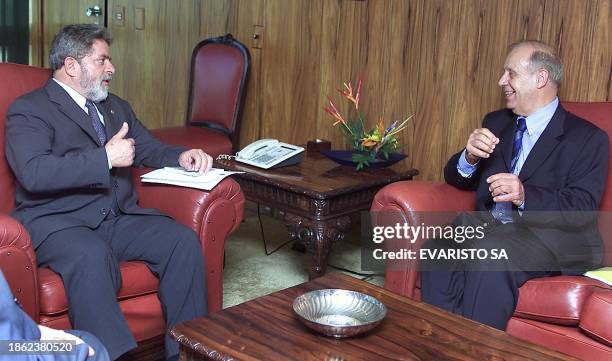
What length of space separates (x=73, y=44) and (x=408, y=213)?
4.12 ft

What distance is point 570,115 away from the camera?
2.46m

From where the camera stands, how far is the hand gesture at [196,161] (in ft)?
8.20

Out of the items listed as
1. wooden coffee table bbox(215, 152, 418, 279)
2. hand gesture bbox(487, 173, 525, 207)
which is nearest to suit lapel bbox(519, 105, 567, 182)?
hand gesture bbox(487, 173, 525, 207)

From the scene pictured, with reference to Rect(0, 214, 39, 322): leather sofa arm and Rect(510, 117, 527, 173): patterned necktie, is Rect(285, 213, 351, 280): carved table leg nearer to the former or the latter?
Rect(510, 117, 527, 173): patterned necktie

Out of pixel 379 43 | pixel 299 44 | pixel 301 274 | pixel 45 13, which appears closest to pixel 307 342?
pixel 301 274

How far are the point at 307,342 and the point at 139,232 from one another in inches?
35.3

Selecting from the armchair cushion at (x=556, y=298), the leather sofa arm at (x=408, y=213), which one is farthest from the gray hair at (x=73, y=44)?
the armchair cushion at (x=556, y=298)

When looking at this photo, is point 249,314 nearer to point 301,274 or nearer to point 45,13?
point 301,274

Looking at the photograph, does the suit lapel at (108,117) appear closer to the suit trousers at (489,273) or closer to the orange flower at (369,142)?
the orange flower at (369,142)

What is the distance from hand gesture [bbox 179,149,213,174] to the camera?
2.50 meters

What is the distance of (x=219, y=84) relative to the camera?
3.91 m

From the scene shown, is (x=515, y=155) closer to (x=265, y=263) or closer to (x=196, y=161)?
(x=196, y=161)

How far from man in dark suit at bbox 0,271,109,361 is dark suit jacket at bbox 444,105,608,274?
1442 millimetres

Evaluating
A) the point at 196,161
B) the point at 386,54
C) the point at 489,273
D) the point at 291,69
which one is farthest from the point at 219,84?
the point at 489,273
